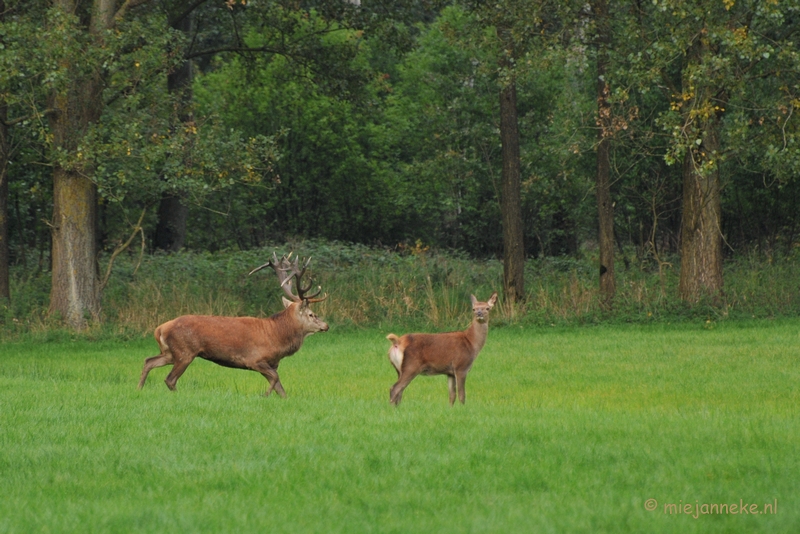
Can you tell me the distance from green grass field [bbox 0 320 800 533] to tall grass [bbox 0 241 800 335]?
7.33 meters

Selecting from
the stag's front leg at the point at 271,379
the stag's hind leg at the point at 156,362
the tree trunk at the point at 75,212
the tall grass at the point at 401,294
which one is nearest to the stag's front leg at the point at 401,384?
the stag's front leg at the point at 271,379

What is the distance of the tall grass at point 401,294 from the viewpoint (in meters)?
23.8

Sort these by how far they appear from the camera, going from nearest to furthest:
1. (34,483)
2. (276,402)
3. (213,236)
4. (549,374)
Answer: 1. (34,483)
2. (276,402)
3. (549,374)
4. (213,236)

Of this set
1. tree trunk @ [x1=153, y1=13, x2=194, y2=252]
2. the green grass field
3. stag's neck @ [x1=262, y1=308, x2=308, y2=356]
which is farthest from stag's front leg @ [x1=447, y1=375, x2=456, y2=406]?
tree trunk @ [x1=153, y1=13, x2=194, y2=252]

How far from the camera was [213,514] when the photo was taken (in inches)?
300

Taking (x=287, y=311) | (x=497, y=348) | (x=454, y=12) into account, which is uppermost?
(x=454, y=12)

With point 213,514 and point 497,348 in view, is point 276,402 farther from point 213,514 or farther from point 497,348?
point 497,348

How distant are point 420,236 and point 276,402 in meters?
29.3

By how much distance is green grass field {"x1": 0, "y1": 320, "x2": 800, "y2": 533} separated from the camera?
758 cm

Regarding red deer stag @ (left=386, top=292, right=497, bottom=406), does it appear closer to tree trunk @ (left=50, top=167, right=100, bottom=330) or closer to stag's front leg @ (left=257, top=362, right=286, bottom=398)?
stag's front leg @ (left=257, top=362, right=286, bottom=398)

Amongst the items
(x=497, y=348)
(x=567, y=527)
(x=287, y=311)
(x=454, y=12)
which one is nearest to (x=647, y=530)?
(x=567, y=527)

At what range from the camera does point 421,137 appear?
40844 mm

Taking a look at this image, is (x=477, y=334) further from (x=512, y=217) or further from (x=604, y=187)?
(x=512, y=217)

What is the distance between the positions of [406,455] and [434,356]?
3747 mm
